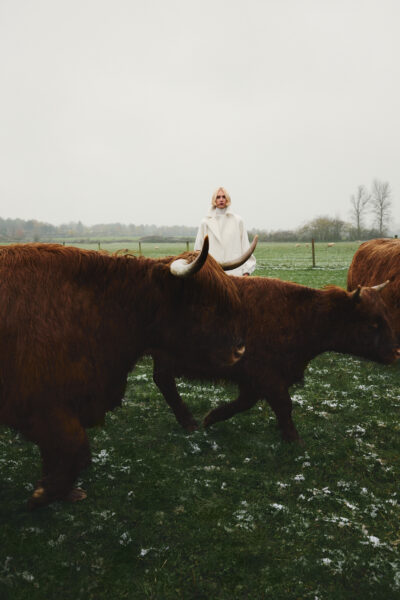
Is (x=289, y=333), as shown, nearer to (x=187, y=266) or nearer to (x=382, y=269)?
(x=187, y=266)

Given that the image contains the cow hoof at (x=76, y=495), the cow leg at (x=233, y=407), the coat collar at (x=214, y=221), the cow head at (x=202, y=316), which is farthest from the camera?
the coat collar at (x=214, y=221)

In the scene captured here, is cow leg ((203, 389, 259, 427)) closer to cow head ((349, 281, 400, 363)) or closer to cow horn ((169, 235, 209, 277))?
cow head ((349, 281, 400, 363))

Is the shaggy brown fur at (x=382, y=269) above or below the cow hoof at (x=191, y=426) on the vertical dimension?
above

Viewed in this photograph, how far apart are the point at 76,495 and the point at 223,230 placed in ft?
11.7

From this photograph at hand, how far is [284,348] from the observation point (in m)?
3.71

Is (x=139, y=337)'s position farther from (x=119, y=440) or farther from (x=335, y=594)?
(x=335, y=594)

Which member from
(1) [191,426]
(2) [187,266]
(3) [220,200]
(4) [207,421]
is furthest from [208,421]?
→ (3) [220,200]

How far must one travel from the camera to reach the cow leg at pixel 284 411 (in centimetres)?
372

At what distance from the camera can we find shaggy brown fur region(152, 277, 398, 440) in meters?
3.71

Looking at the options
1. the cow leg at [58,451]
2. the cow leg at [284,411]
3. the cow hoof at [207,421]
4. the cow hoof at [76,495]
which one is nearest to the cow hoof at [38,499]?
the cow leg at [58,451]

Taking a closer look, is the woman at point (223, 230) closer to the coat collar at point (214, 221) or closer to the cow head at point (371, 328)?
the coat collar at point (214, 221)

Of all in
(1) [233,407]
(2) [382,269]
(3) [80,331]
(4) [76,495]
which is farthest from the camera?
(2) [382,269]

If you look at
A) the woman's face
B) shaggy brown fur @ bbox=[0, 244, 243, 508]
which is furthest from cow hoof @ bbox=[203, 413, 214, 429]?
the woman's face

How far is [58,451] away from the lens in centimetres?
260
